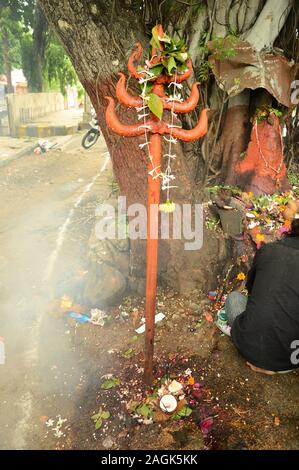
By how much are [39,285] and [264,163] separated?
11.4 ft

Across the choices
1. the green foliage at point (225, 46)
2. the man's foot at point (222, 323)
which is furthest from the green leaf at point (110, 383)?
the green foliage at point (225, 46)

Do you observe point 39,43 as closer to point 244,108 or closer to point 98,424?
point 244,108

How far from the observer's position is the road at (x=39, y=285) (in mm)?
3059

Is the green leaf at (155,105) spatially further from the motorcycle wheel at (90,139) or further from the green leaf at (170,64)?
the motorcycle wheel at (90,139)

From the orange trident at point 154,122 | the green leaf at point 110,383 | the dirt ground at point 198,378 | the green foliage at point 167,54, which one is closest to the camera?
the green foliage at point 167,54

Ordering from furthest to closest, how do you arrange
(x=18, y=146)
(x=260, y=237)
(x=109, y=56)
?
(x=18, y=146)
(x=260, y=237)
(x=109, y=56)

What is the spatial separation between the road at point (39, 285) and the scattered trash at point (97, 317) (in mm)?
310

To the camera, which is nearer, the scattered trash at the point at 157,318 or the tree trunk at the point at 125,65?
the tree trunk at the point at 125,65

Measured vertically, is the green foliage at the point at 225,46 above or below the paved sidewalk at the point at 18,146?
above

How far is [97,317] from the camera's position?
157 inches

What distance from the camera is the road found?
306 centimetres

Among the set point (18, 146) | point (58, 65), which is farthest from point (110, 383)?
point (58, 65)

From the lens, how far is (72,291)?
4469 millimetres
